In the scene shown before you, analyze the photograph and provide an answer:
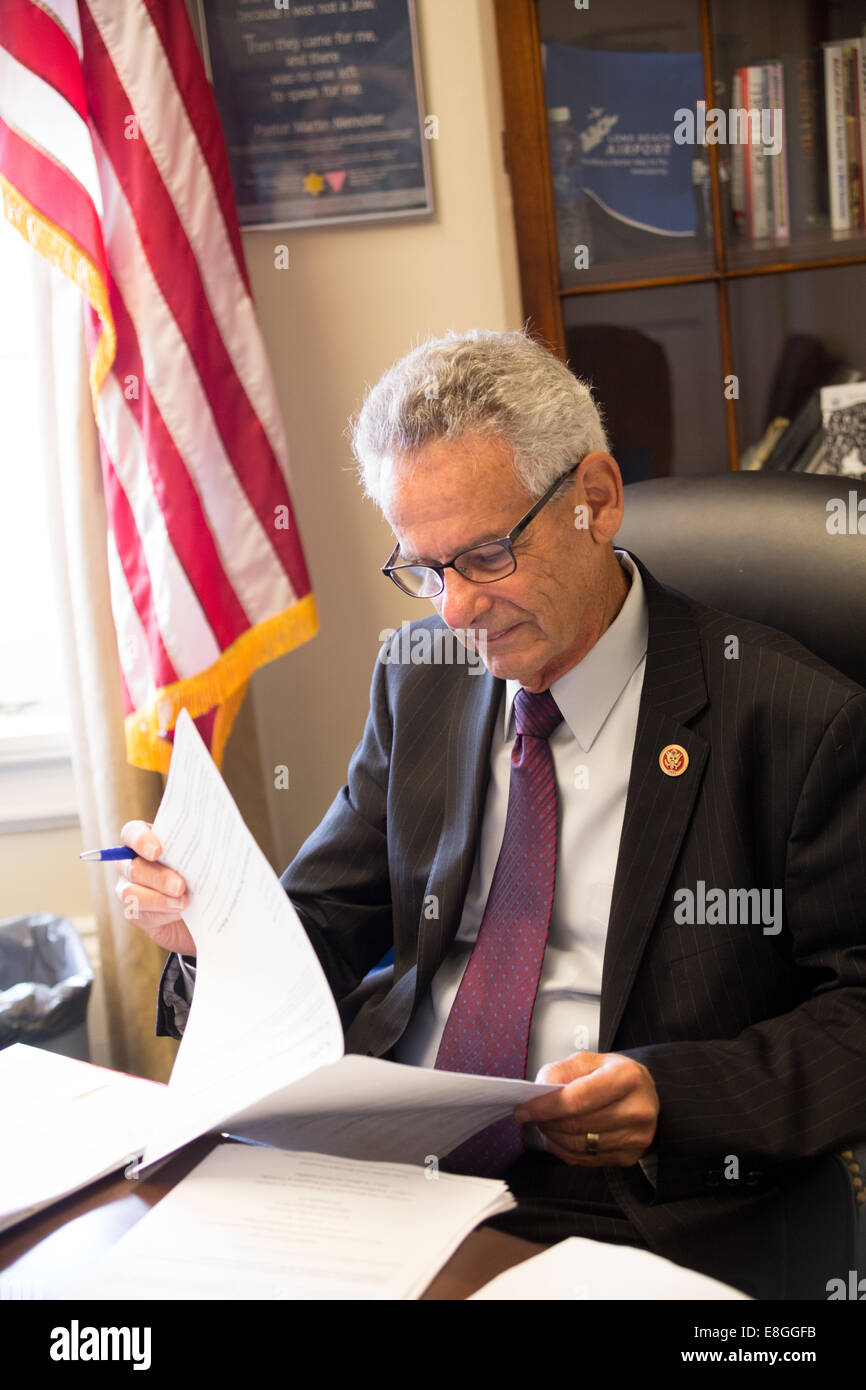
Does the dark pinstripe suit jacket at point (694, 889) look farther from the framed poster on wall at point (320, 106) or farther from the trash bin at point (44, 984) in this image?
the framed poster on wall at point (320, 106)

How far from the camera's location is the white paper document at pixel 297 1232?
0.74 metres

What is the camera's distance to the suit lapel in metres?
1.12

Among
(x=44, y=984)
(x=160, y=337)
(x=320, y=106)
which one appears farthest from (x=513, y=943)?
(x=320, y=106)

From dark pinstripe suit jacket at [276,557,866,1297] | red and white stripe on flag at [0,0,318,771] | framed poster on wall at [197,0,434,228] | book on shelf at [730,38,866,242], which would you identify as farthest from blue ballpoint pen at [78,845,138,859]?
book on shelf at [730,38,866,242]

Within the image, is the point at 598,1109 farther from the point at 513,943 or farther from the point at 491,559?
the point at 491,559

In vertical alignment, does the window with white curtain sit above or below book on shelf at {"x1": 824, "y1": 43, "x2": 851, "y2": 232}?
below

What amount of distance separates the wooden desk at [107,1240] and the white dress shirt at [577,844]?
367 mm

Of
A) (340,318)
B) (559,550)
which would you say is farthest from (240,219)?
(559,550)

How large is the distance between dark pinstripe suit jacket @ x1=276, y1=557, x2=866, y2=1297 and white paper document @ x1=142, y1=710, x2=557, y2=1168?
26 centimetres

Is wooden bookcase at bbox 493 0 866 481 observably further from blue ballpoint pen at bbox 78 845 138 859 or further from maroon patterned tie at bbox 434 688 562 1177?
blue ballpoint pen at bbox 78 845 138 859

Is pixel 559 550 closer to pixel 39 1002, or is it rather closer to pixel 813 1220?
pixel 813 1220

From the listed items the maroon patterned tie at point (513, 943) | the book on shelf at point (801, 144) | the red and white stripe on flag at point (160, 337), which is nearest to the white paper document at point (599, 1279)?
the maroon patterned tie at point (513, 943)

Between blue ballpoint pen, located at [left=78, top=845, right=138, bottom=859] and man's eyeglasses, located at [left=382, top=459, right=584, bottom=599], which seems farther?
man's eyeglasses, located at [left=382, top=459, right=584, bottom=599]
